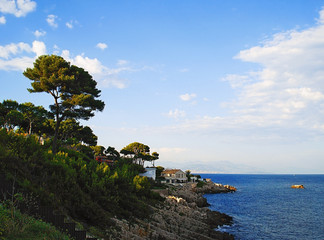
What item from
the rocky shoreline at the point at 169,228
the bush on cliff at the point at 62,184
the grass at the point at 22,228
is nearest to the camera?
the grass at the point at 22,228

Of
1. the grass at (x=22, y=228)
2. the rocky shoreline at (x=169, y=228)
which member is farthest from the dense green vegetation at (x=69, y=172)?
the grass at (x=22, y=228)

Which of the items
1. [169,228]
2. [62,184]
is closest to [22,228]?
[62,184]

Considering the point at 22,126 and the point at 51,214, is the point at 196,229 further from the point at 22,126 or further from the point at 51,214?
the point at 22,126

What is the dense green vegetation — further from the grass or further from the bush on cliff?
the grass

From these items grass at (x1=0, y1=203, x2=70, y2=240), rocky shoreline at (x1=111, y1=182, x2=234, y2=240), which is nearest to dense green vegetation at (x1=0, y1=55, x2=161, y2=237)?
rocky shoreline at (x1=111, y1=182, x2=234, y2=240)

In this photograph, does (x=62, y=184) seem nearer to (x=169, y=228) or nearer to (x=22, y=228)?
(x=22, y=228)

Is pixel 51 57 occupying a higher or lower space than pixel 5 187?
higher

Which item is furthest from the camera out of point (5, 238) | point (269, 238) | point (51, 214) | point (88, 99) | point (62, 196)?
point (88, 99)

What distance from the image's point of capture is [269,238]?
33.2 m

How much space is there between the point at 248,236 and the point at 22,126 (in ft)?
177

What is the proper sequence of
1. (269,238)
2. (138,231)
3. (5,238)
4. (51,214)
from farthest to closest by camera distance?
(269,238) < (138,231) < (51,214) < (5,238)

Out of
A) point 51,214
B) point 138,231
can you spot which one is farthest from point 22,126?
point 51,214

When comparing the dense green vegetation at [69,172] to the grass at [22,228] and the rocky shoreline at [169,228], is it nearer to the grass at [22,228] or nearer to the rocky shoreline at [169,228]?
the rocky shoreline at [169,228]

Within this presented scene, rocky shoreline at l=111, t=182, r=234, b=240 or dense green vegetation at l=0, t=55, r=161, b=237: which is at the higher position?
dense green vegetation at l=0, t=55, r=161, b=237
